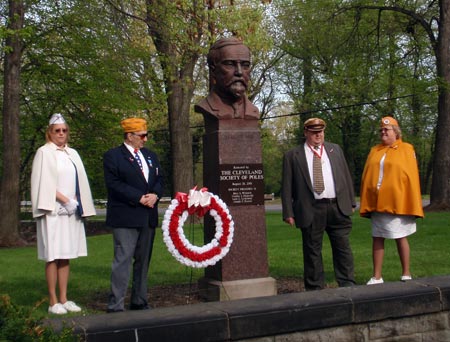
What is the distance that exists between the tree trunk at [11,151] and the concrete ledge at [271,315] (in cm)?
1411

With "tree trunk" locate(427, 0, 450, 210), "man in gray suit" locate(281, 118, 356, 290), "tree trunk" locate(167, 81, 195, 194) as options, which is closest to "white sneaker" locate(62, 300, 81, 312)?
"man in gray suit" locate(281, 118, 356, 290)

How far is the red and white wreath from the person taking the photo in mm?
6812

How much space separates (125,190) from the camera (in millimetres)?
6668

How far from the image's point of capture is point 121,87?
22.5 metres

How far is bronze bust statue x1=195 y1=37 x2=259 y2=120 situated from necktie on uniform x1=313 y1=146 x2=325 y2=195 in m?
0.83

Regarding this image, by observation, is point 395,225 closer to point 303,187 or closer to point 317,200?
point 317,200

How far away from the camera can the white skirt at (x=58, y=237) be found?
6.75 meters

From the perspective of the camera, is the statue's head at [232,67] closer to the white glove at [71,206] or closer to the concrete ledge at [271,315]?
the white glove at [71,206]

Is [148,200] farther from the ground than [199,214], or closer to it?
farther from the ground

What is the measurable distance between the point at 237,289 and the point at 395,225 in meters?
2.01

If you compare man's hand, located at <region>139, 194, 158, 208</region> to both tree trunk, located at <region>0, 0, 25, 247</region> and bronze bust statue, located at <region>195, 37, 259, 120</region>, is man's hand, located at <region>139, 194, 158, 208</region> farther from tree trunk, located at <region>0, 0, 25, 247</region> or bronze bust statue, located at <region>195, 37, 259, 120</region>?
tree trunk, located at <region>0, 0, 25, 247</region>

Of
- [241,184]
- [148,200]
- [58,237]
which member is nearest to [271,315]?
[148,200]

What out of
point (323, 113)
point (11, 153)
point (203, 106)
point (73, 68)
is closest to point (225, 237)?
point (203, 106)

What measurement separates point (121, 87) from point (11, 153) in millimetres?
5020
